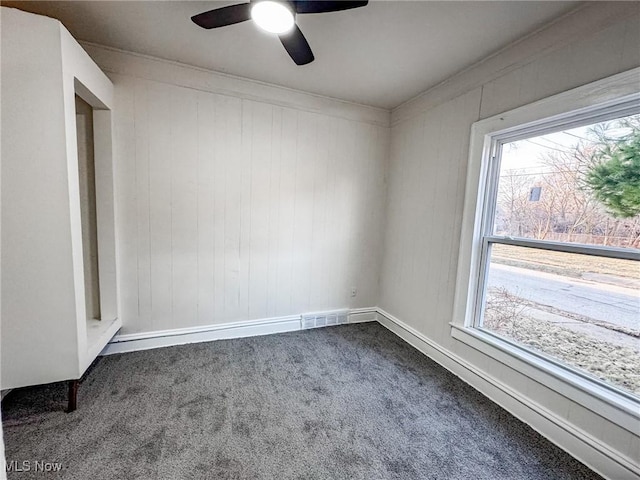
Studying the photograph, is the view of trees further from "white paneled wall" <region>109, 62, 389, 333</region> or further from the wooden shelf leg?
the wooden shelf leg

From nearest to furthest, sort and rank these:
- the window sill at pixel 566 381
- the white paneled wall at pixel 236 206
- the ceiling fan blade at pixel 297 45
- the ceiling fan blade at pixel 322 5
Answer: the ceiling fan blade at pixel 322 5
the window sill at pixel 566 381
the ceiling fan blade at pixel 297 45
the white paneled wall at pixel 236 206

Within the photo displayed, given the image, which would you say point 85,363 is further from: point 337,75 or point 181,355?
point 337,75

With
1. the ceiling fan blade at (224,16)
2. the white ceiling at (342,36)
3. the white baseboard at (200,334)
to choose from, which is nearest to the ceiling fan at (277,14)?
the ceiling fan blade at (224,16)

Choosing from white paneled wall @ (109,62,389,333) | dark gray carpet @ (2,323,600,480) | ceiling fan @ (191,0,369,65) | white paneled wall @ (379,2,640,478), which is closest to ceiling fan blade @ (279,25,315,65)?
ceiling fan @ (191,0,369,65)

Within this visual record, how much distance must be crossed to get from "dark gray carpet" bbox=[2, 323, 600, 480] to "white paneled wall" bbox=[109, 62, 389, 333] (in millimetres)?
627

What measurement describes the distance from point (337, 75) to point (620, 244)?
2.32m

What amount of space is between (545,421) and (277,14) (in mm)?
2798

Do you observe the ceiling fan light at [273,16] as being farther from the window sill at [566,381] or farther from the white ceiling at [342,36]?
the window sill at [566,381]

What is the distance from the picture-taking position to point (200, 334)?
2.81 metres

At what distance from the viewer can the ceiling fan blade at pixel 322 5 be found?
1.38 metres

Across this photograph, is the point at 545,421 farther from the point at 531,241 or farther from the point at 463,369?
the point at 531,241

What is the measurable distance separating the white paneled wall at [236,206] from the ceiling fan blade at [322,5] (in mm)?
1431

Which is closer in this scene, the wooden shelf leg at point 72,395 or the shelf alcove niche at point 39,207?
the shelf alcove niche at point 39,207

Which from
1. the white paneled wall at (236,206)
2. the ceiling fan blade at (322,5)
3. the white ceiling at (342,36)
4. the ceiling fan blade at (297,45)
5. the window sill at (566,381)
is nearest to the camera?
the ceiling fan blade at (322,5)
